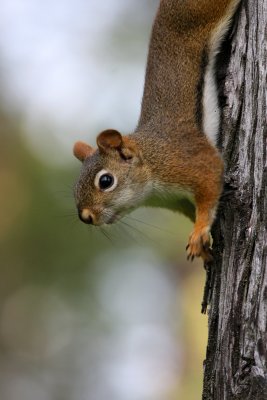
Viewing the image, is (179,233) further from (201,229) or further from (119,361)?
(201,229)

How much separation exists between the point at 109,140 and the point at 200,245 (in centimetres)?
91

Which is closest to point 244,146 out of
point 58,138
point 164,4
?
point 164,4

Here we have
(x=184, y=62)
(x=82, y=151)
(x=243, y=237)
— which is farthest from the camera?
(x=82, y=151)

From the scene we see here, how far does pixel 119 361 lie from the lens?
12727 millimetres

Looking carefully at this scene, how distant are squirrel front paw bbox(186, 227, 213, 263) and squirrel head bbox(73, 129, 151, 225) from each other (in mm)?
531

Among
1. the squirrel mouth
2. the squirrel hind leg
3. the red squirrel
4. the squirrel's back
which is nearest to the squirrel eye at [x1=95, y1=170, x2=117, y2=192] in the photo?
the red squirrel

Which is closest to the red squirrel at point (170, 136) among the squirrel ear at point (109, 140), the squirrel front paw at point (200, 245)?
the squirrel ear at point (109, 140)

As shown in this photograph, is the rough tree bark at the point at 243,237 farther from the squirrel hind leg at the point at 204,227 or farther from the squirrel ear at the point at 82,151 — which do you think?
the squirrel ear at the point at 82,151

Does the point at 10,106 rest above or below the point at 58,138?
above

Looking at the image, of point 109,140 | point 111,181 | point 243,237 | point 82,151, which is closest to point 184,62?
point 109,140

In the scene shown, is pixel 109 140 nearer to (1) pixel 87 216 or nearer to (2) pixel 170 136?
(2) pixel 170 136

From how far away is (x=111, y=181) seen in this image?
452cm

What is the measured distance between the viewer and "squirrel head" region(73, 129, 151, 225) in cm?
441

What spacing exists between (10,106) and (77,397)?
4864 mm
